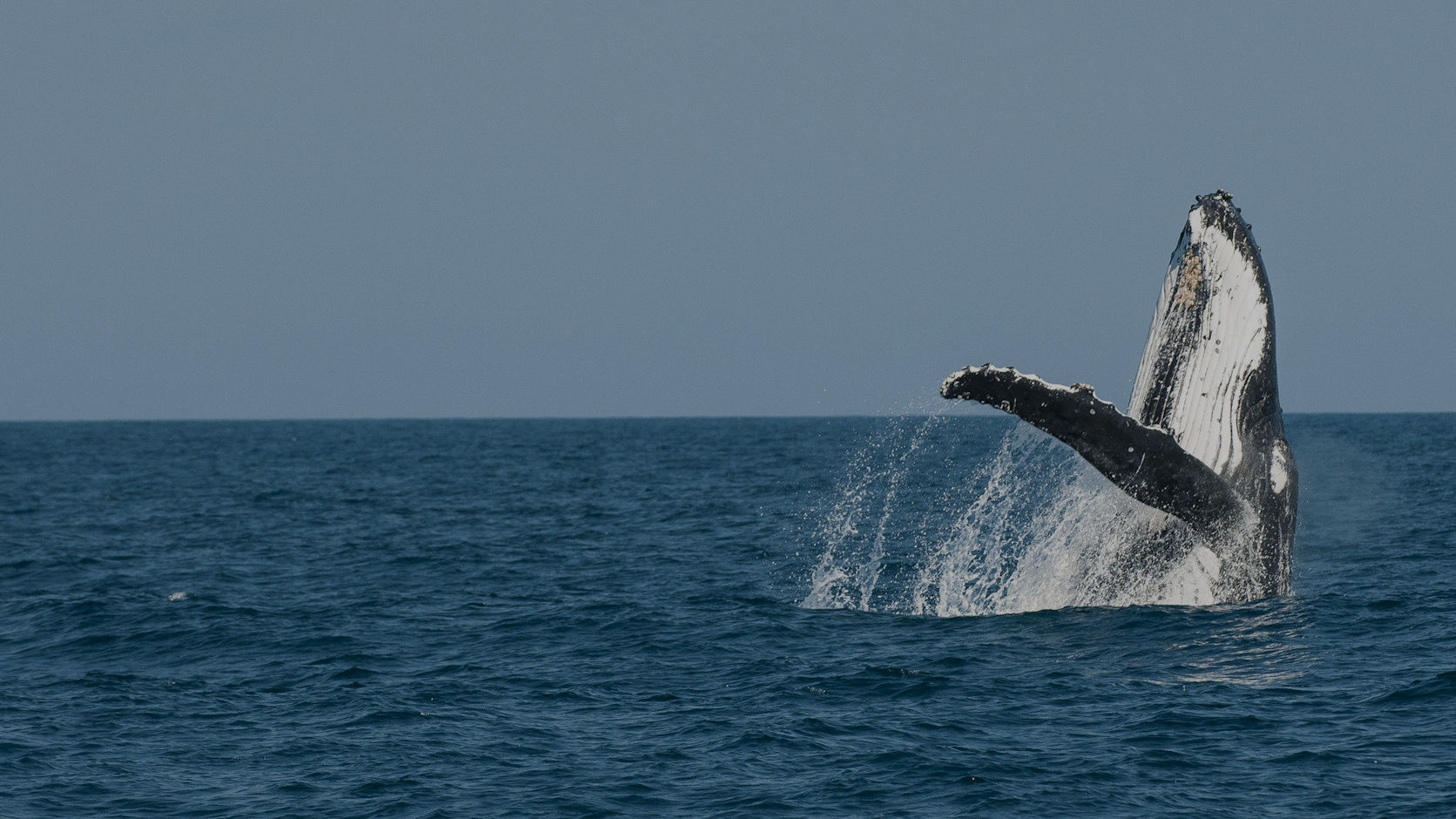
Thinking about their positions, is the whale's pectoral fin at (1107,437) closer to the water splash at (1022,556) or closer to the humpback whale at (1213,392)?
the humpback whale at (1213,392)

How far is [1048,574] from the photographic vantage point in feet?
55.6

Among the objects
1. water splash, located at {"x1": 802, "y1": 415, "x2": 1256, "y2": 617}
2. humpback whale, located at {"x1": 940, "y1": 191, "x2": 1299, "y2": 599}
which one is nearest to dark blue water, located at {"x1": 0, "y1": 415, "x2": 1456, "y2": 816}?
water splash, located at {"x1": 802, "y1": 415, "x2": 1256, "y2": 617}

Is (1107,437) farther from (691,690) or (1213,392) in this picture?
(691,690)

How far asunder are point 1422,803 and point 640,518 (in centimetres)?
2570

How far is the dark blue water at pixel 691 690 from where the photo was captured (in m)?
11.2

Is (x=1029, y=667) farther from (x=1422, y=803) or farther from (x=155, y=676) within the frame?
(x=155, y=676)

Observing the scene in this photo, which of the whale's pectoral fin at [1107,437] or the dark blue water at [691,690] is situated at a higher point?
the whale's pectoral fin at [1107,437]

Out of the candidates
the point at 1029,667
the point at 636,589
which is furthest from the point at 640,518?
the point at 1029,667

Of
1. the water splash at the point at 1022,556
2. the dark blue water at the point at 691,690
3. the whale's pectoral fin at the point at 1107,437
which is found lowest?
the dark blue water at the point at 691,690

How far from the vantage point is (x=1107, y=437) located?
490 inches

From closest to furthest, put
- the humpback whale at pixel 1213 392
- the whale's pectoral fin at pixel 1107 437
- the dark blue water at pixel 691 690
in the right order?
the dark blue water at pixel 691 690
the whale's pectoral fin at pixel 1107 437
the humpback whale at pixel 1213 392

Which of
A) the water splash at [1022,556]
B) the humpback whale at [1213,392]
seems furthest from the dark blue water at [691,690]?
the humpback whale at [1213,392]

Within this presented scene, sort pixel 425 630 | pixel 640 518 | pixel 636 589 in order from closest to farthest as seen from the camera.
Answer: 1. pixel 425 630
2. pixel 636 589
3. pixel 640 518

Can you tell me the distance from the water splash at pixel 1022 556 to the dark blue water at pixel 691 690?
0.94ft
